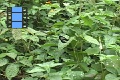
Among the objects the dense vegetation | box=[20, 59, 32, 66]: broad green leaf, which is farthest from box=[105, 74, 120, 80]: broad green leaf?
box=[20, 59, 32, 66]: broad green leaf

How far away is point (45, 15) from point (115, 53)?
2.60 feet

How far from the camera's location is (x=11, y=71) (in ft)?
4.84

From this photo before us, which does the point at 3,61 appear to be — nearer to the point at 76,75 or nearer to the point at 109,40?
the point at 76,75
